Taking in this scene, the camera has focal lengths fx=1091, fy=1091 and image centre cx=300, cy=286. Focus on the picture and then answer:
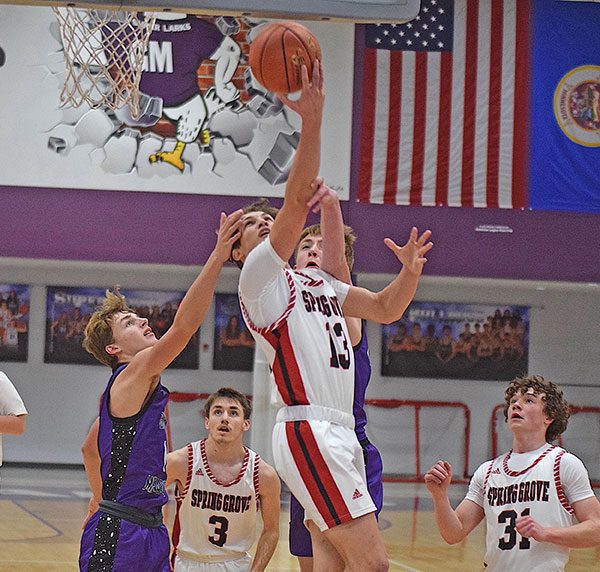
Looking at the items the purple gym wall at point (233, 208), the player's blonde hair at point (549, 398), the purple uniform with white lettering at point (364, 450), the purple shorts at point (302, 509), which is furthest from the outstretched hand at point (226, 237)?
the purple gym wall at point (233, 208)

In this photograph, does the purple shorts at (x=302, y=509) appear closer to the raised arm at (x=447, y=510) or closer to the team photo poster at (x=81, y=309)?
the raised arm at (x=447, y=510)

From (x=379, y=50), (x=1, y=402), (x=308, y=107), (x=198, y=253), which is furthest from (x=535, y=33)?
(x=308, y=107)

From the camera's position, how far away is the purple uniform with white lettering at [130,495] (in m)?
4.20

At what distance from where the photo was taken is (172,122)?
13.5 m

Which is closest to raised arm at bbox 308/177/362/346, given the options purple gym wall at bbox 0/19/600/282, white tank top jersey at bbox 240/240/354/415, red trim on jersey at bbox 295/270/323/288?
red trim on jersey at bbox 295/270/323/288

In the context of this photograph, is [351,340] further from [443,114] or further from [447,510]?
[443,114]

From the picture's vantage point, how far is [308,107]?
11.7 feet

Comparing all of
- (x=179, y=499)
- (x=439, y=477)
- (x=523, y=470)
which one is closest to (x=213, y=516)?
(x=179, y=499)

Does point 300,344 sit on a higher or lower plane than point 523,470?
higher

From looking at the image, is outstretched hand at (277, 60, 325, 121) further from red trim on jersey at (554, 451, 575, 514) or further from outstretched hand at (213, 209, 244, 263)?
red trim on jersey at (554, 451, 575, 514)

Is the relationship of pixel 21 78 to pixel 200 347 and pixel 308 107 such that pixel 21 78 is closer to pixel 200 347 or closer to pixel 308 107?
pixel 200 347

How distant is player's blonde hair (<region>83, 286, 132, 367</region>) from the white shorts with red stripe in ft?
3.44

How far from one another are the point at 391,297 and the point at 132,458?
1.19 meters

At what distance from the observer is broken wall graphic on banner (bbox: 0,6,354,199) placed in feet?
43.4
